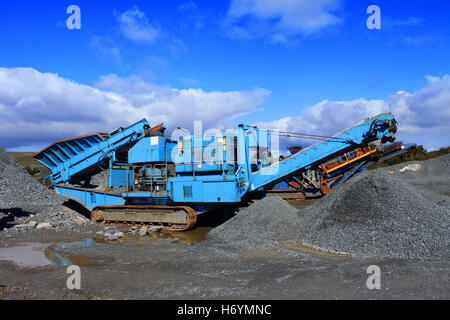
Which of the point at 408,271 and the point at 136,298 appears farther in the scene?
the point at 408,271

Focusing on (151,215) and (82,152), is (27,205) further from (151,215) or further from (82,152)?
(151,215)

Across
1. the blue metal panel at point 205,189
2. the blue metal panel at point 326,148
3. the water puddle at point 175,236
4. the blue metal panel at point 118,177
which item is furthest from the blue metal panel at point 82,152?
the blue metal panel at point 326,148

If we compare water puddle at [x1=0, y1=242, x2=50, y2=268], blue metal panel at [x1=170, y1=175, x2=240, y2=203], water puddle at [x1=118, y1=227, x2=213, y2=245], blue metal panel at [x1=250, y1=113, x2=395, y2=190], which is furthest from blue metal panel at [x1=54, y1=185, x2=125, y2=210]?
blue metal panel at [x1=250, y1=113, x2=395, y2=190]

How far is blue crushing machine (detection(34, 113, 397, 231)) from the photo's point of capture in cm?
969

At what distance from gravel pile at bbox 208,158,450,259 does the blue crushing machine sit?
3.51ft

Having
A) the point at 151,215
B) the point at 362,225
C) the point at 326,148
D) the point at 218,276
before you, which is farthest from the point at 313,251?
the point at 151,215

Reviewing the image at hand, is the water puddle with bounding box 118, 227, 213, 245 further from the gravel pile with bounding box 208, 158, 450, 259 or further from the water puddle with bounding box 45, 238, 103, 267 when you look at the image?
the water puddle with bounding box 45, 238, 103, 267

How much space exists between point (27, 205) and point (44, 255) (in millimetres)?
5812

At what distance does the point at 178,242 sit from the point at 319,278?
435 cm
